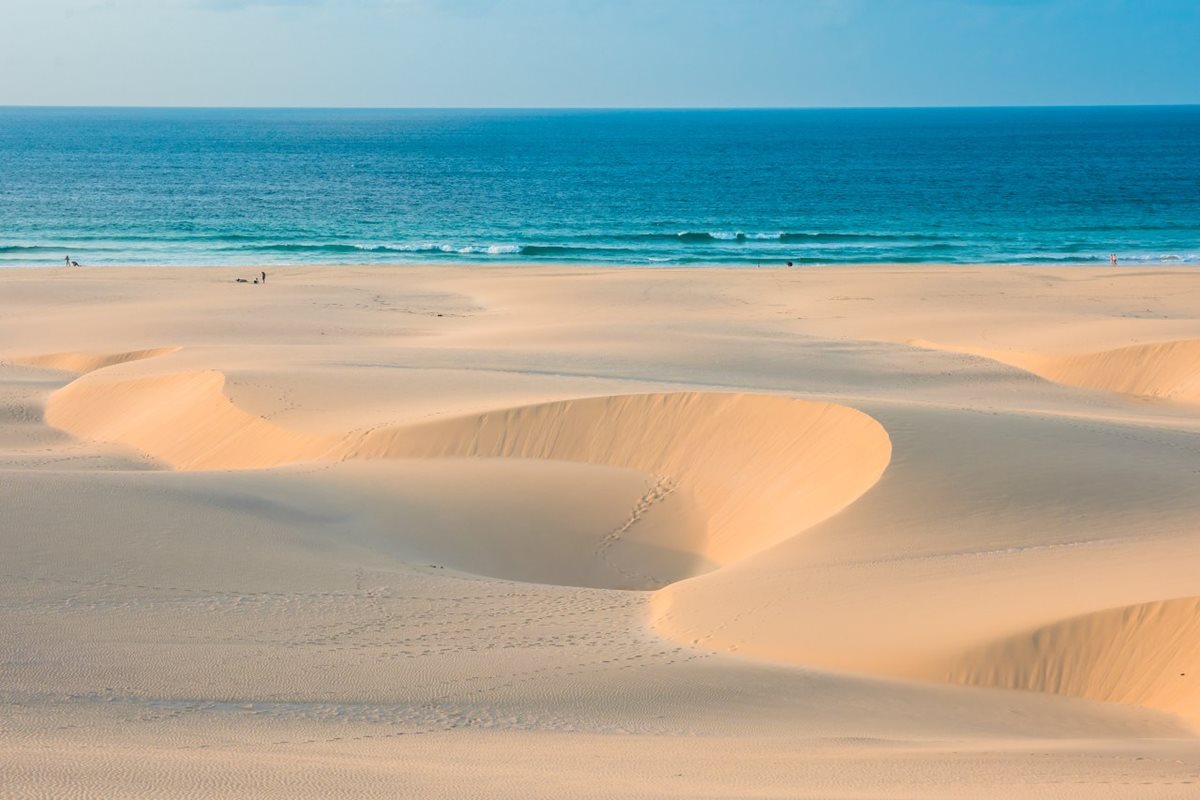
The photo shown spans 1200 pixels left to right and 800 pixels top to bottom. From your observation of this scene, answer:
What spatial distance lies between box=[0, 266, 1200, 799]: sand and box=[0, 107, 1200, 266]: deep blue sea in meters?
31.3

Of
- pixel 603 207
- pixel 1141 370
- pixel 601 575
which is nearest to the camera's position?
pixel 601 575

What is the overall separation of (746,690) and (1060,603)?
3137mm

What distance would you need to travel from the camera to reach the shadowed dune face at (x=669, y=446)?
15.2 meters

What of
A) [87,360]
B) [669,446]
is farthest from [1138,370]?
[87,360]

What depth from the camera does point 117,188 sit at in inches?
3361

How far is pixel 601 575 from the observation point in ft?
46.6

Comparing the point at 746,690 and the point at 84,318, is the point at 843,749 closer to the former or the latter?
the point at 746,690

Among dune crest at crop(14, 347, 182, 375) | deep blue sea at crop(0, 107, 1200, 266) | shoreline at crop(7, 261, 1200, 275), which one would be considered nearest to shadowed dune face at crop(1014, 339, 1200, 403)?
dune crest at crop(14, 347, 182, 375)

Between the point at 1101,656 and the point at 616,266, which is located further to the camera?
the point at 616,266

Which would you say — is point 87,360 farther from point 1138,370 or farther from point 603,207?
point 603,207

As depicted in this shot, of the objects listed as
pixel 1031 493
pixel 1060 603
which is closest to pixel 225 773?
pixel 1060 603

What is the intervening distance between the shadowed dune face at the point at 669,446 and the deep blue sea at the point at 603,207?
3399 cm

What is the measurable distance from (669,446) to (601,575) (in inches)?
137

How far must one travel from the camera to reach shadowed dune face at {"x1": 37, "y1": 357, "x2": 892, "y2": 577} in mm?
15188
